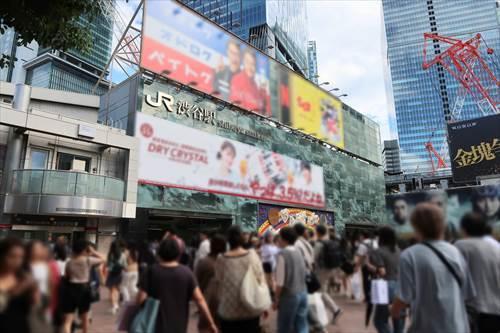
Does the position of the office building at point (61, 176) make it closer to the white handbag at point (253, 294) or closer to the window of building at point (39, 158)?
the window of building at point (39, 158)

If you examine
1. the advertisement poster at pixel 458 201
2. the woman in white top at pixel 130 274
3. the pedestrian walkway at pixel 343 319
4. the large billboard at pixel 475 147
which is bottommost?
the pedestrian walkway at pixel 343 319

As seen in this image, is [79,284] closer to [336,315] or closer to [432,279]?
[336,315]

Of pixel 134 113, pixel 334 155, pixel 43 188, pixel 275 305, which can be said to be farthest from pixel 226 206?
pixel 275 305

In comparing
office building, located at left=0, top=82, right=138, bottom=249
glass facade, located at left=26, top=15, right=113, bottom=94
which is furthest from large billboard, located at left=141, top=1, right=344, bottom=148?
glass facade, located at left=26, top=15, right=113, bottom=94

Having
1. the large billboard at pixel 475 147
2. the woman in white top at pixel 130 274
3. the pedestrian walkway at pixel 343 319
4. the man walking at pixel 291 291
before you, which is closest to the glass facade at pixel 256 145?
the large billboard at pixel 475 147

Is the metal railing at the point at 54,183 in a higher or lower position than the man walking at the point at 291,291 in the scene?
higher

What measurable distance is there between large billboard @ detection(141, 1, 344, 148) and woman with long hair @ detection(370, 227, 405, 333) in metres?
18.0

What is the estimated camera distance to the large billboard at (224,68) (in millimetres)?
21031

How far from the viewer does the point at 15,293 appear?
152 cm

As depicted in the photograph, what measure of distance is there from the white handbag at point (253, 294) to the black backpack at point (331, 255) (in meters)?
2.05

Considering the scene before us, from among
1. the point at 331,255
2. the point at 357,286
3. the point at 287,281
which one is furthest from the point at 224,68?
the point at 287,281

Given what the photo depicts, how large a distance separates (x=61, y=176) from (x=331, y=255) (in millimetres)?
12967

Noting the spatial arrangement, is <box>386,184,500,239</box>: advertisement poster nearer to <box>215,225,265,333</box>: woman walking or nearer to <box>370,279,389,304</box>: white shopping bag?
<box>370,279,389,304</box>: white shopping bag

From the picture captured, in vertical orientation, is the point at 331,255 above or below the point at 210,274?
above
